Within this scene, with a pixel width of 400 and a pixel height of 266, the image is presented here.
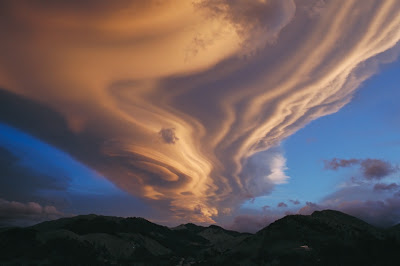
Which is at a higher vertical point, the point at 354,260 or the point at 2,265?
the point at 354,260

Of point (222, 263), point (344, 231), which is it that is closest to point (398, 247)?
point (344, 231)

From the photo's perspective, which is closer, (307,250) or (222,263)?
(307,250)

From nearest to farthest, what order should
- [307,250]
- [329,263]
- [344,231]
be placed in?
[329,263] < [307,250] < [344,231]

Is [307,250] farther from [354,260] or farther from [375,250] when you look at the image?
[375,250]

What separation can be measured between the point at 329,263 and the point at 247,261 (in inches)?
1813

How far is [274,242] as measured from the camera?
197000mm

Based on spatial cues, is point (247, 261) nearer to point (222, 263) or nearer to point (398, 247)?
point (222, 263)

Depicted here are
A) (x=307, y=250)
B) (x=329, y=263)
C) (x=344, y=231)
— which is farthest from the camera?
(x=344, y=231)

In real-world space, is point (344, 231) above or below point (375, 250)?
above

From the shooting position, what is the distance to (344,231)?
646 feet

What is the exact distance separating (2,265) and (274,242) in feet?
568

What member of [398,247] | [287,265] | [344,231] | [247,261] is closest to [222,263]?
[247,261]

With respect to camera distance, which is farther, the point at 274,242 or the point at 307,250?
the point at 274,242

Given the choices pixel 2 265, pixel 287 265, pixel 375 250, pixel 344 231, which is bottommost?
pixel 2 265
